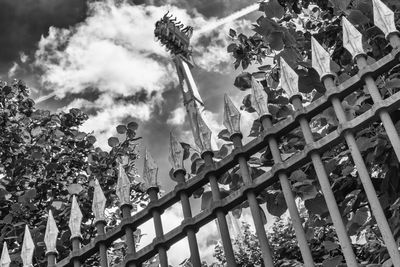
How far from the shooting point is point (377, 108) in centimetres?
257

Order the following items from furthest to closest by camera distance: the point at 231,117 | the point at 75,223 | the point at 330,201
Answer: the point at 75,223
the point at 231,117
the point at 330,201

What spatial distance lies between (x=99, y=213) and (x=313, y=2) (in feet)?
9.04

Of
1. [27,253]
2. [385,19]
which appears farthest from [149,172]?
[385,19]

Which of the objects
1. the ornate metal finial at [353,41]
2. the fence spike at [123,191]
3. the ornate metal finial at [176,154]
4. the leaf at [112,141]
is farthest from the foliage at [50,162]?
the ornate metal finial at [353,41]

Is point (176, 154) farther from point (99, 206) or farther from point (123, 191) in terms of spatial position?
point (99, 206)

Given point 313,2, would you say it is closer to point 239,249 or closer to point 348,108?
point 348,108

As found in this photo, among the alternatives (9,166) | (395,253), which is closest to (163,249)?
(395,253)

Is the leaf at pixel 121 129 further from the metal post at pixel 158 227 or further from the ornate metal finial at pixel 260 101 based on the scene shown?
the ornate metal finial at pixel 260 101

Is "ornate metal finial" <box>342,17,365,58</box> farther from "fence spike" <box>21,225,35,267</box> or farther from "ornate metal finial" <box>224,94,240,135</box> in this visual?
"fence spike" <box>21,225,35,267</box>

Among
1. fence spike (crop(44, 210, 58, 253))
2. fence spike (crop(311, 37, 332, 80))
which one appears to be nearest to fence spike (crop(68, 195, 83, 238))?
fence spike (crop(44, 210, 58, 253))

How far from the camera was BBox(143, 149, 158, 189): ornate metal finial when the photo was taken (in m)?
3.19

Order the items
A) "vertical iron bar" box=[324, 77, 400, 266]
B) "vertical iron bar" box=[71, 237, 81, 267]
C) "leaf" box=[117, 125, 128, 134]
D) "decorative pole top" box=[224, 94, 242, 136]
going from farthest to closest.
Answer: "leaf" box=[117, 125, 128, 134], "vertical iron bar" box=[71, 237, 81, 267], "decorative pole top" box=[224, 94, 242, 136], "vertical iron bar" box=[324, 77, 400, 266]

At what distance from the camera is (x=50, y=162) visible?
21.5ft

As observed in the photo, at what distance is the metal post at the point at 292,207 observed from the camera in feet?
8.25
